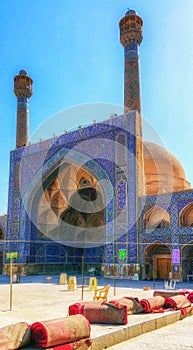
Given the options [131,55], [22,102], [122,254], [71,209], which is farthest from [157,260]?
[22,102]

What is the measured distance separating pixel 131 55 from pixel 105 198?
27.9 feet

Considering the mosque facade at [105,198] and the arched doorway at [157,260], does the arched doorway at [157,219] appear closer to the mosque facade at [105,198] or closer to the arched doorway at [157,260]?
the mosque facade at [105,198]

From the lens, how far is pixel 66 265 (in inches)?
949

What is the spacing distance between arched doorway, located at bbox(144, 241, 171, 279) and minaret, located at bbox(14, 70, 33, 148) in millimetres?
11667

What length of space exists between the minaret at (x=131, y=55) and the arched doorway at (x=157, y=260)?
747 cm

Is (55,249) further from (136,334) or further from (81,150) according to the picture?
(136,334)

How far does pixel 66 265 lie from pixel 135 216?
8.67 m

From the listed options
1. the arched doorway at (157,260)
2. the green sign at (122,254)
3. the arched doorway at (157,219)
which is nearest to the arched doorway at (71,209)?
the arched doorway at (157,219)

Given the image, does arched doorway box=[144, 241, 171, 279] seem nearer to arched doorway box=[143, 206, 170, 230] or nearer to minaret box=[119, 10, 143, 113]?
arched doorway box=[143, 206, 170, 230]

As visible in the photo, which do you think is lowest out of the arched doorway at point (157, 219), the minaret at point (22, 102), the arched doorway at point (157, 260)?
the arched doorway at point (157, 260)

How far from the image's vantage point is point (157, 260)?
18.7m

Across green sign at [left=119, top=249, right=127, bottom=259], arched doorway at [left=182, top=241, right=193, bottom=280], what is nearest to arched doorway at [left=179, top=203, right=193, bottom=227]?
arched doorway at [left=182, top=241, right=193, bottom=280]

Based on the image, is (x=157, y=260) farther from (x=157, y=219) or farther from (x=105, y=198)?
(x=105, y=198)

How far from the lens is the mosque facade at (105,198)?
17281 millimetres
